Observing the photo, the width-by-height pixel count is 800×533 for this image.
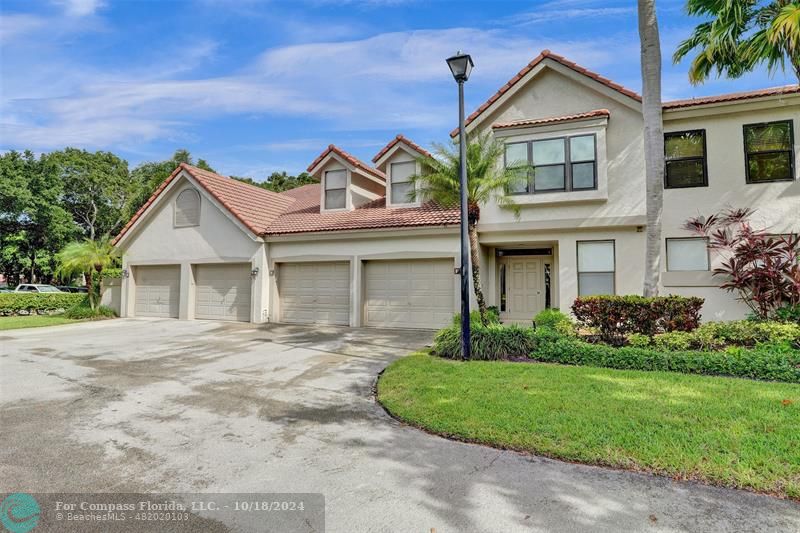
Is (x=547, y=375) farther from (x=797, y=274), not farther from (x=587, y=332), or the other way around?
(x=797, y=274)

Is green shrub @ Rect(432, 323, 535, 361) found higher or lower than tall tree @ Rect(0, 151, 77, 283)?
lower

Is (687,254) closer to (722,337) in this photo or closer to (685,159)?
(685,159)

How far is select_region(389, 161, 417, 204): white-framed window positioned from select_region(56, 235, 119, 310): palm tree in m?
12.8

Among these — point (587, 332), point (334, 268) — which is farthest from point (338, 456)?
point (334, 268)

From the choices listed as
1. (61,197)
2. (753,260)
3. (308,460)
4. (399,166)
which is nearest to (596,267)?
(753,260)

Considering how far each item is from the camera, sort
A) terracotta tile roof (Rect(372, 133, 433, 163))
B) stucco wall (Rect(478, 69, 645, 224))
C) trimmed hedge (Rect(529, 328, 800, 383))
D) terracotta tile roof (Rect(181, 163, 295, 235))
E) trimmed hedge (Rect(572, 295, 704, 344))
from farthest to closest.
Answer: terracotta tile roof (Rect(181, 163, 295, 235)) → terracotta tile roof (Rect(372, 133, 433, 163)) → stucco wall (Rect(478, 69, 645, 224)) → trimmed hedge (Rect(572, 295, 704, 344)) → trimmed hedge (Rect(529, 328, 800, 383))

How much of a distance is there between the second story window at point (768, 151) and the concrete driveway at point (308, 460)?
37.3ft

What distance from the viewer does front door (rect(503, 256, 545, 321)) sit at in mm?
13961

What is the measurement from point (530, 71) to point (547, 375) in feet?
33.0

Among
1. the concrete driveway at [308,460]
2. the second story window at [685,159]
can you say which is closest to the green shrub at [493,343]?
the concrete driveway at [308,460]

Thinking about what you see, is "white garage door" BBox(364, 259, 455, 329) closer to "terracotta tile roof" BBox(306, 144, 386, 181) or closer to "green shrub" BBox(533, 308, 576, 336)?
"green shrub" BBox(533, 308, 576, 336)

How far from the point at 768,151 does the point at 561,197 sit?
5.45 metres

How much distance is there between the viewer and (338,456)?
4.23 m

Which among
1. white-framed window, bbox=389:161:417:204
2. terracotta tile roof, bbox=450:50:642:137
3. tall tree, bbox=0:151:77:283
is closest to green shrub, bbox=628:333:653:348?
terracotta tile roof, bbox=450:50:642:137
